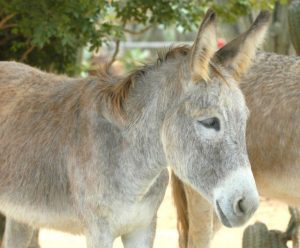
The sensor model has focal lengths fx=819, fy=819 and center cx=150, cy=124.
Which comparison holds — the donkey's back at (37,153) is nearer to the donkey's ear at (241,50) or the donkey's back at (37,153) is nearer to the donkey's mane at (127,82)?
the donkey's mane at (127,82)

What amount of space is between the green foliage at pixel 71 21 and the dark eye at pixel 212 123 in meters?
2.07

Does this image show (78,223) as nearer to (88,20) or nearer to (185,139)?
(185,139)

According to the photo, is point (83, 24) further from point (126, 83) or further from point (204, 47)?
point (204, 47)

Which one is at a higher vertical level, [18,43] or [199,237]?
[18,43]

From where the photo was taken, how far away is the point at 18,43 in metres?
7.04

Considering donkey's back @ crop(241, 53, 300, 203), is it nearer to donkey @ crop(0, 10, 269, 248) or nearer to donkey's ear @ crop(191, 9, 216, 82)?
donkey @ crop(0, 10, 269, 248)

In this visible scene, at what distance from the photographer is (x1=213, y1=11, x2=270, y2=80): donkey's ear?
4.60 m

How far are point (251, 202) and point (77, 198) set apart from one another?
112 centimetres

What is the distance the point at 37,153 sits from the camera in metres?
5.12

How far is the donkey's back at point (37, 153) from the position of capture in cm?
500

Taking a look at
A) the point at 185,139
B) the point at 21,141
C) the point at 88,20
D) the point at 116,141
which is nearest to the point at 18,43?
the point at 88,20

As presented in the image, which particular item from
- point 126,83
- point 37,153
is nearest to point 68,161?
point 37,153

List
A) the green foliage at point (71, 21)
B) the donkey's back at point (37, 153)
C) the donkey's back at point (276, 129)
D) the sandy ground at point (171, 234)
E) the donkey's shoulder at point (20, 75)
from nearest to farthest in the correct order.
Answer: the donkey's back at point (37, 153) → the donkey's shoulder at point (20, 75) → the donkey's back at point (276, 129) → the green foliage at point (71, 21) → the sandy ground at point (171, 234)

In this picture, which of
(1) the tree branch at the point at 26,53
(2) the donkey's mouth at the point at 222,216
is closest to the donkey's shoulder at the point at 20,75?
(1) the tree branch at the point at 26,53
